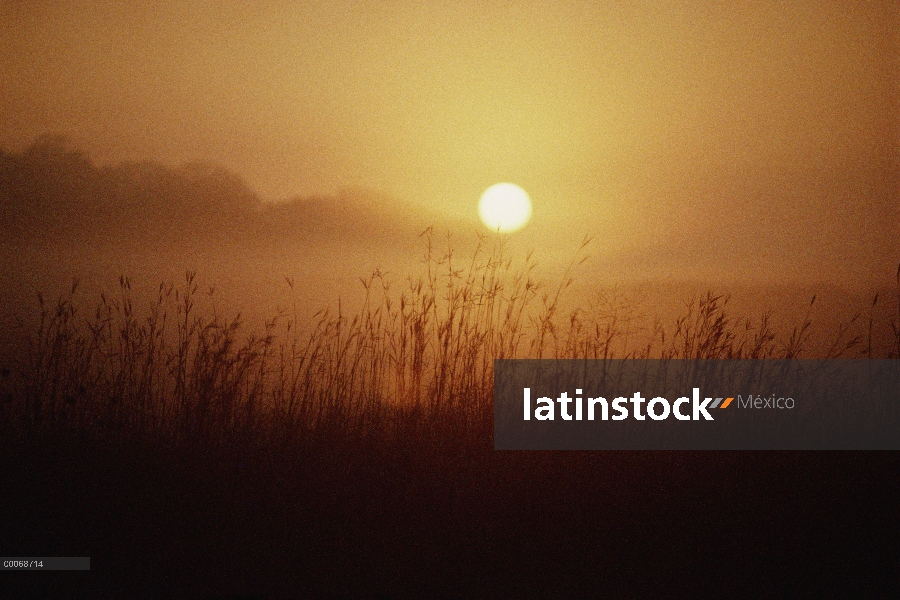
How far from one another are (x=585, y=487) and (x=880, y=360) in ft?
5.20

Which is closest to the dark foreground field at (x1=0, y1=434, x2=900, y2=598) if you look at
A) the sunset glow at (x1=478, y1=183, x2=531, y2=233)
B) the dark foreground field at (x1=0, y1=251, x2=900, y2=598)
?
the dark foreground field at (x1=0, y1=251, x2=900, y2=598)

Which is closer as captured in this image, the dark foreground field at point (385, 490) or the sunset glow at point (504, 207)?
the dark foreground field at point (385, 490)

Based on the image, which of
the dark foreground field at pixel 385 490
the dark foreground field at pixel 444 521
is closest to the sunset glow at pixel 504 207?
the dark foreground field at pixel 385 490

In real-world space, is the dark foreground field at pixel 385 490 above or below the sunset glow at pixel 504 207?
A: below

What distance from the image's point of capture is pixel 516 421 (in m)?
2.13

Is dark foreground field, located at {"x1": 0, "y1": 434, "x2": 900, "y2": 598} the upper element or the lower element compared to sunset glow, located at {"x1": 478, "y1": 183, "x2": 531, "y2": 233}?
lower

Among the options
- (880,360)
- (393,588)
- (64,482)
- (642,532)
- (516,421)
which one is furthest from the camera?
(880,360)

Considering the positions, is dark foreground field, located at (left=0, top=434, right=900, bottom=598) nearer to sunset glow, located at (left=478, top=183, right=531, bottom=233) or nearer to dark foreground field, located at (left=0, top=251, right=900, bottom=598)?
dark foreground field, located at (left=0, top=251, right=900, bottom=598)

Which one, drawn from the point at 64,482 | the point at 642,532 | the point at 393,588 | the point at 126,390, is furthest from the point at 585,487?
the point at 126,390

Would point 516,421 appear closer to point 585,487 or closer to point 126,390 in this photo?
point 585,487

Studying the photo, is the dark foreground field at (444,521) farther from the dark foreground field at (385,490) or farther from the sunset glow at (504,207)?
the sunset glow at (504,207)

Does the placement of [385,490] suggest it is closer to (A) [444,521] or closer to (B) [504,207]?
(A) [444,521]

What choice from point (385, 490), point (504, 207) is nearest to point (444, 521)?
point (385, 490)

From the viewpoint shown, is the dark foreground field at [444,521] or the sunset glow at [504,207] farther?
the sunset glow at [504,207]
